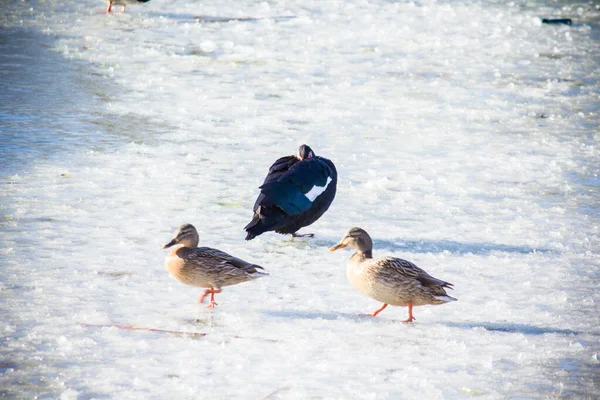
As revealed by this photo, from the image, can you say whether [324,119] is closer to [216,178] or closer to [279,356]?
[216,178]

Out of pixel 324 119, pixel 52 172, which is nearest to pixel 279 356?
pixel 52 172

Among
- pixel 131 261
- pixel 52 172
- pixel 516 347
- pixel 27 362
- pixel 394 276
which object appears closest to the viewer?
pixel 27 362

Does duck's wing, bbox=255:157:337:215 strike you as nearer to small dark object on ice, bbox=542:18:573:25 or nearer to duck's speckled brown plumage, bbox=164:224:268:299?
duck's speckled brown plumage, bbox=164:224:268:299

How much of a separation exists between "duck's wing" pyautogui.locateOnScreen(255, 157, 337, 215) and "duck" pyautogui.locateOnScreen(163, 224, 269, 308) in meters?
1.17

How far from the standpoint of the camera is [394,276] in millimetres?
4883

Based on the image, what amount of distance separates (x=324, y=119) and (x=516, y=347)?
5.81 meters

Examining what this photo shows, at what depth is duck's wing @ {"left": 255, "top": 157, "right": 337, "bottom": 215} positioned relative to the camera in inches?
246

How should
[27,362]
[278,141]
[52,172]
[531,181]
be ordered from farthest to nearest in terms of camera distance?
[278,141] < [531,181] < [52,172] < [27,362]

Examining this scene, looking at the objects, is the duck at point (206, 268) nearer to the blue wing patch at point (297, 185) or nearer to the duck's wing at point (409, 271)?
the duck's wing at point (409, 271)

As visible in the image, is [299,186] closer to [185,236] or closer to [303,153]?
[303,153]

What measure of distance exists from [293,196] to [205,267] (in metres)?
1.51

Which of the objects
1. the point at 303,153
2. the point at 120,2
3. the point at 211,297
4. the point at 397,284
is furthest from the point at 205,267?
the point at 120,2

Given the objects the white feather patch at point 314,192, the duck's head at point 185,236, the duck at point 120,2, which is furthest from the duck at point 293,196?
the duck at point 120,2

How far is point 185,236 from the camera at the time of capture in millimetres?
5176
